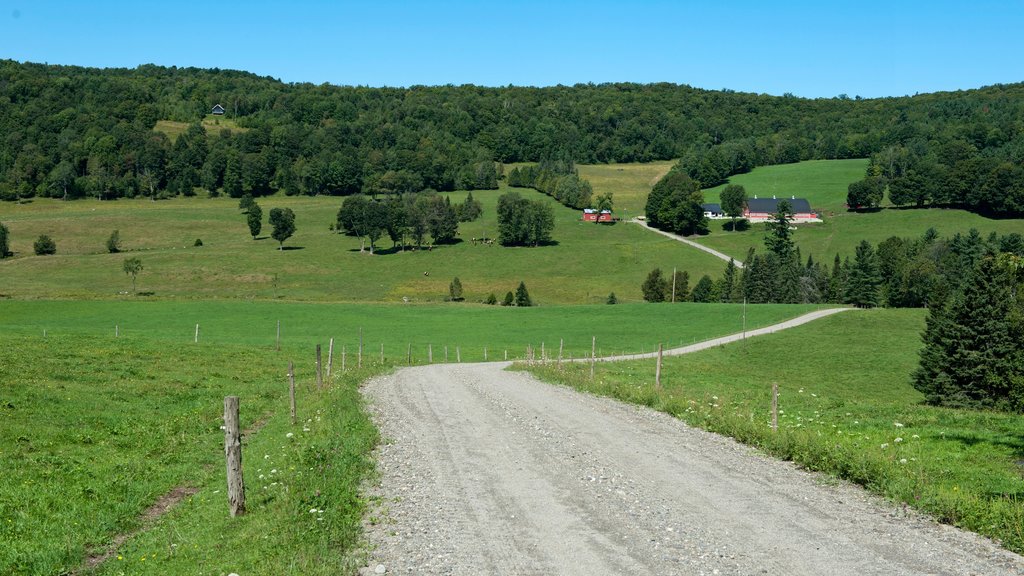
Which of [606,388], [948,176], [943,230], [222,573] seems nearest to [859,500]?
[222,573]

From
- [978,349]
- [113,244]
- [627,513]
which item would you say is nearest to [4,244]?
[113,244]

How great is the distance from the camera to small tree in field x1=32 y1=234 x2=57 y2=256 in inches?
5605

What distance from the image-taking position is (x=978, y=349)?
50438 millimetres

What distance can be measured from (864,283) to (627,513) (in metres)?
128

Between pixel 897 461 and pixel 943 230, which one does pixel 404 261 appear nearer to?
pixel 943 230

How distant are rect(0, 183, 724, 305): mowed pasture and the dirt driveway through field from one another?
91410 millimetres

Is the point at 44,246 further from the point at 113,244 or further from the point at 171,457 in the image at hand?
the point at 171,457

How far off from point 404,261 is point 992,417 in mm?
125493

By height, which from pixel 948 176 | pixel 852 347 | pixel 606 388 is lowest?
pixel 852 347

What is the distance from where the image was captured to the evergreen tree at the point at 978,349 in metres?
48.2

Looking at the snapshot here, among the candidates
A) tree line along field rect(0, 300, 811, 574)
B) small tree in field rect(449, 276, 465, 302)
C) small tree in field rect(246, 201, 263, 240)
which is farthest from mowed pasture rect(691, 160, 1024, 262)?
tree line along field rect(0, 300, 811, 574)

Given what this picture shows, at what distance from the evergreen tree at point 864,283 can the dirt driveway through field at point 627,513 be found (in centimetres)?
11872

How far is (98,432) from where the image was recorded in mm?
23312

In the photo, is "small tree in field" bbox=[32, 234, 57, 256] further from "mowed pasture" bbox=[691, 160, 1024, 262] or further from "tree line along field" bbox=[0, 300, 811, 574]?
"mowed pasture" bbox=[691, 160, 1024, 262]
